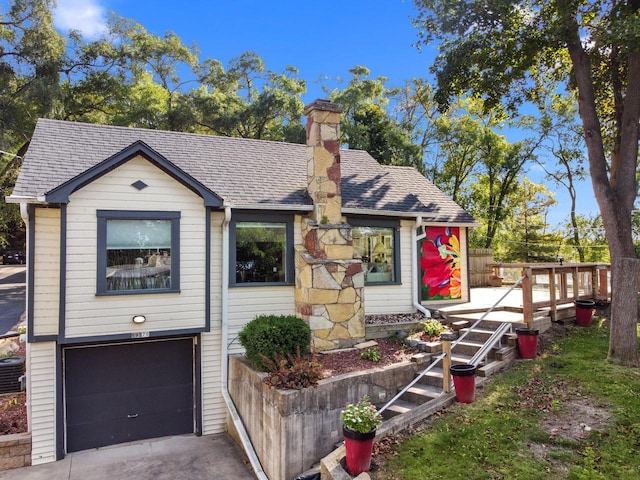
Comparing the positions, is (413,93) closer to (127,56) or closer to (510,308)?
(127,56)

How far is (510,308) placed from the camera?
31.7 ft

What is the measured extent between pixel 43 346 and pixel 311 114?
6.52 metres

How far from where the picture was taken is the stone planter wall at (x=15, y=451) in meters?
6.90

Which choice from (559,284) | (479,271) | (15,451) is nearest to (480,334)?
(559,284)

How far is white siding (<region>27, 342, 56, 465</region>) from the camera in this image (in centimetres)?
712

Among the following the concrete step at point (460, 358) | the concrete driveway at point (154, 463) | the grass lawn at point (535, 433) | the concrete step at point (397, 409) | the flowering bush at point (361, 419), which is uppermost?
the concrete step at point (460, 358)

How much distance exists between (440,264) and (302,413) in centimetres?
662

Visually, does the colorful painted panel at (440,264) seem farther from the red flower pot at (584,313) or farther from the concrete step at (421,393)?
the concrete step at (421,393)

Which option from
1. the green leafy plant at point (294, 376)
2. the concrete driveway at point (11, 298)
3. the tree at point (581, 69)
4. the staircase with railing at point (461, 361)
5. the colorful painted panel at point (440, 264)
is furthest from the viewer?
the concrete driveway at point (11, 298)

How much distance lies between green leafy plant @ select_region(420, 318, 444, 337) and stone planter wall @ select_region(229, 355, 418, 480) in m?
1.53

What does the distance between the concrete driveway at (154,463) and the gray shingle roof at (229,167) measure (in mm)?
4407

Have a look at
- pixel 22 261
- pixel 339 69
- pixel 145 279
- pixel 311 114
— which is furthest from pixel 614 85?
pixel 22 261

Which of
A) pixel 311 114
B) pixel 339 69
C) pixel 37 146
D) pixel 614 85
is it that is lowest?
pixel 37 146

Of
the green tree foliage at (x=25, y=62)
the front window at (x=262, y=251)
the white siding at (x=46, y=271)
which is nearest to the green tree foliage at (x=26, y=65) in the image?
the green tree foliage at (x=25, y=62)
